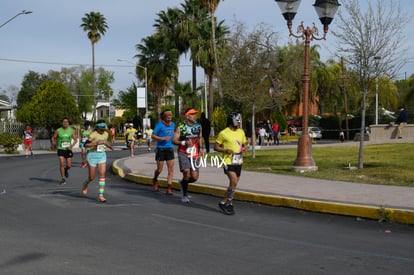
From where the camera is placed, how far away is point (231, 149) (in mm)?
9242

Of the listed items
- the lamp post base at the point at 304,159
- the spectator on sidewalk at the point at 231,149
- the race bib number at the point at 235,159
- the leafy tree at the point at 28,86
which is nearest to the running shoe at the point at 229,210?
the spectator on sidewalk at the point at 231,149

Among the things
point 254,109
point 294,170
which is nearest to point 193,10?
point 254,109

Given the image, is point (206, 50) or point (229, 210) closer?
point (229, 210)

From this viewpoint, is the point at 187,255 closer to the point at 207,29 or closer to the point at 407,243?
the point at 407,243

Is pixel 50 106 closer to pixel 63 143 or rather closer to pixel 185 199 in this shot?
pixel 63 143

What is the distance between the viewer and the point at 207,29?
50969mm

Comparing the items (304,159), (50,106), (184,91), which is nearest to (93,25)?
(184,91)

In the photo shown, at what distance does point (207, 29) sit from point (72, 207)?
139 ft

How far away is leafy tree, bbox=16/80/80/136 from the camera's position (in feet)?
117

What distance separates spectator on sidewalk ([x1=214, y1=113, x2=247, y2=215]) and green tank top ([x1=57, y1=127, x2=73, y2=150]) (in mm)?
6365

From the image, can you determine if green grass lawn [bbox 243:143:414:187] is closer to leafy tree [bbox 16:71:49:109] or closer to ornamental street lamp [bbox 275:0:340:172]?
ornamental street lamp [bbox 275:0:340:172]

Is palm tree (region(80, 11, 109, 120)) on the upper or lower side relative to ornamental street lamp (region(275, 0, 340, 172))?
upper

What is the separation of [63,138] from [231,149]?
6.70 meters

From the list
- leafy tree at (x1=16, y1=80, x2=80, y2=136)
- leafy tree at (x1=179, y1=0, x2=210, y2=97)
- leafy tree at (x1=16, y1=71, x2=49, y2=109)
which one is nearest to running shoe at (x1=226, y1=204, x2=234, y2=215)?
leafy tree at (x1=16, y1=80, x2=80, y2=136)
